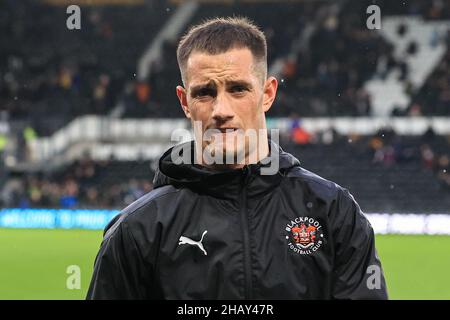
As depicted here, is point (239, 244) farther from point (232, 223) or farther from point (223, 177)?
point (223, 177)

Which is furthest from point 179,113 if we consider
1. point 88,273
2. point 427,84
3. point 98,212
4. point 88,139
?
point 88,273

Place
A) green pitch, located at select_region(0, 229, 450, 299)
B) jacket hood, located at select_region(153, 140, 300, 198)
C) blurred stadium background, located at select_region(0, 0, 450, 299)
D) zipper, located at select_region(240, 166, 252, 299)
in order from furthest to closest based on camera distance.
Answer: blurred stadium background, located at select_region(0, 0, 450, 299) → green pitch, located at select_region(0, 229, 450, 299) → jacket hood, located at select_region(153, 140, 300, 198) → zipper, located at select_region(240, 166, 252, 299)

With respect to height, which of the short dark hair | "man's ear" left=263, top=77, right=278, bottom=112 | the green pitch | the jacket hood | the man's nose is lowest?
the green pitch

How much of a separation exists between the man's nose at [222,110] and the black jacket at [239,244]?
16 cm

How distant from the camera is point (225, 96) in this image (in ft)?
9.73

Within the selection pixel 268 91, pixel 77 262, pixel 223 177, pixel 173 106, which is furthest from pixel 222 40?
pixel 173 106

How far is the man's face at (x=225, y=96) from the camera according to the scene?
293 cm

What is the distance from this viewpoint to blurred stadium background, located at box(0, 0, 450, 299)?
22.5 m

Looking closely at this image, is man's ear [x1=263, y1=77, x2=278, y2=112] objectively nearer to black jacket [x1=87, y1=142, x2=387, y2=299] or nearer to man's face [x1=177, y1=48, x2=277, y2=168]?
man's face [x1=177, y1=48, x2=277, y2=168]

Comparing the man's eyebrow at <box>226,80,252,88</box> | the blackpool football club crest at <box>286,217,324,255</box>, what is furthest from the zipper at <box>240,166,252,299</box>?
the man's eyebrow at <box>226,80,252,88</box>

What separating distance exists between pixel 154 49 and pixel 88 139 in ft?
15.2

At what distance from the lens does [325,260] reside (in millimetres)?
2910
